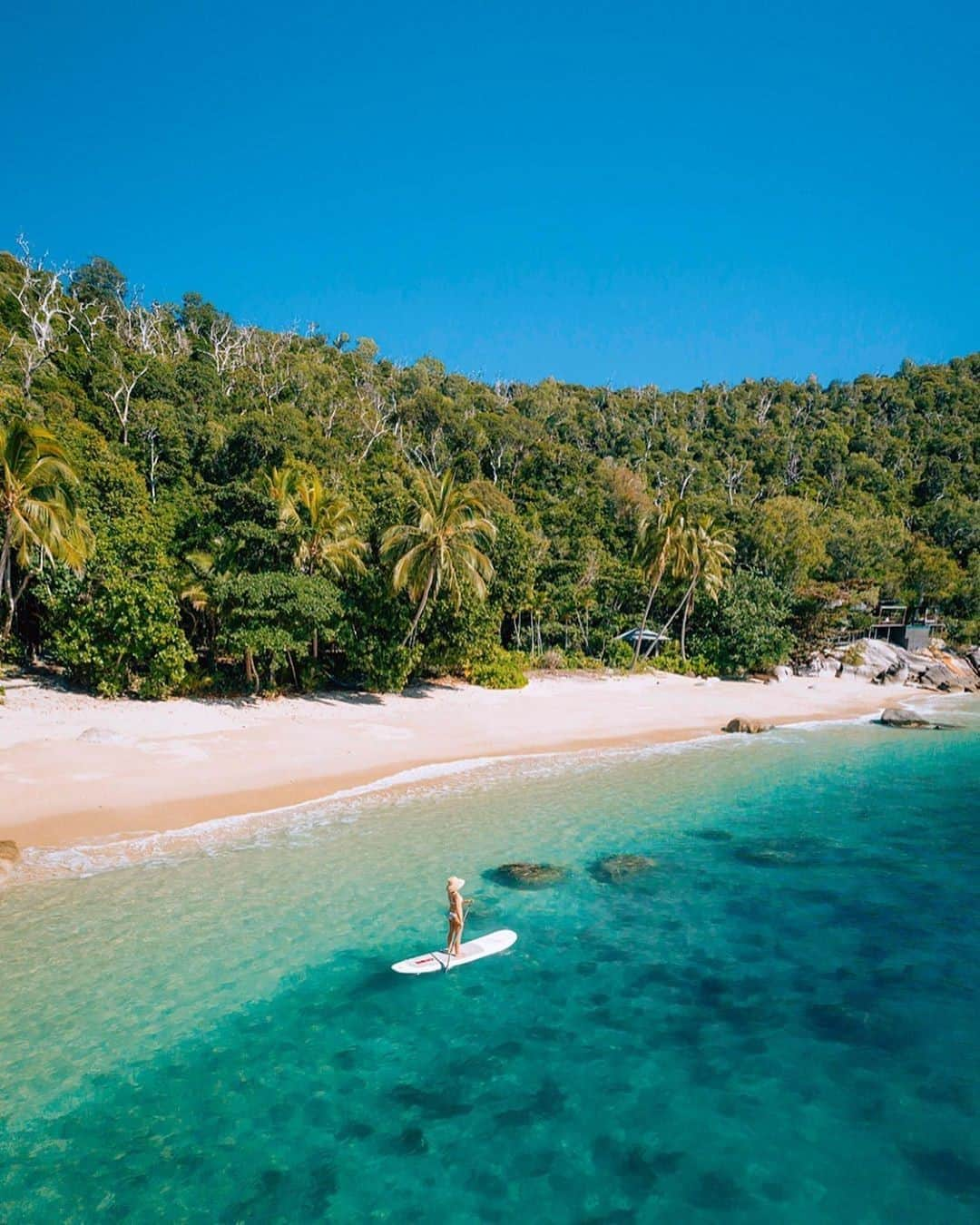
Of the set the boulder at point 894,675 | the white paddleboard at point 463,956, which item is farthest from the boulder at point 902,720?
the white paddleboard at point 463,956

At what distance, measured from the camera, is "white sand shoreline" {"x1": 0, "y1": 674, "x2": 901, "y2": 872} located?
54.2 feet

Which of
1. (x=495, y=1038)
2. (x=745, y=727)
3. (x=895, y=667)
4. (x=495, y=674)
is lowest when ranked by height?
(x=495, y=1038)

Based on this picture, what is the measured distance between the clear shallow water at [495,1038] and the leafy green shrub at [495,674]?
56.6 ft

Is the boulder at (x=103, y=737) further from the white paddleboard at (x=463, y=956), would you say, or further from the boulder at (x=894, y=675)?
the boulder at (x=894, y=675)

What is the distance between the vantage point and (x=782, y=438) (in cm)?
10112

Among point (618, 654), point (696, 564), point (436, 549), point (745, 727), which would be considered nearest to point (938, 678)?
point (696, 564)

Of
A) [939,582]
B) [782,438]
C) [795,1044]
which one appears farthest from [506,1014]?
[782,438]

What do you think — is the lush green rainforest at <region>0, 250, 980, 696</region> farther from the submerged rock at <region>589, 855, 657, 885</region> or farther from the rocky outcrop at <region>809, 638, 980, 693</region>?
the submerged rock at <region>589, 855, 657, 885</region>

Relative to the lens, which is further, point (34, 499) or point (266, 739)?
point (34, 499)

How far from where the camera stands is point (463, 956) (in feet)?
36.9

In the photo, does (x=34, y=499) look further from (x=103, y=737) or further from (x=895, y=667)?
(x=895, y=667)

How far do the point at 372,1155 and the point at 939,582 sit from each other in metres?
66.9

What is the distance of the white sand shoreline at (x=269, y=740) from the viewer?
16.5 m

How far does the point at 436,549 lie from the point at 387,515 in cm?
466
